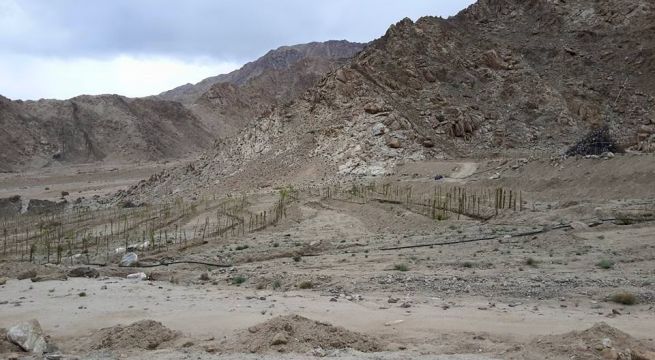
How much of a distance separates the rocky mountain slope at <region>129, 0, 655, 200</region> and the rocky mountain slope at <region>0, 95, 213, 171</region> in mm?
35120

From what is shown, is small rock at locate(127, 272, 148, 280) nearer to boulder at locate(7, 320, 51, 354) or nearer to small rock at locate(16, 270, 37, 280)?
small rock at locate(16, 270, 37, 280)

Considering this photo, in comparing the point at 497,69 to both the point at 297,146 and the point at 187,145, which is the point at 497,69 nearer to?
the point at 297,146

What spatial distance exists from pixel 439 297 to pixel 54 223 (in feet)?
63.1

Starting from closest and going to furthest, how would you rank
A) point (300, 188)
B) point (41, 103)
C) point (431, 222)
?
1. point (431, 222)
2. point (300, 188)
3. point (41, 103)

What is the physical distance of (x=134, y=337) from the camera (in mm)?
6883

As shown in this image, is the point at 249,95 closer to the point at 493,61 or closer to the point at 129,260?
the point at 493,61

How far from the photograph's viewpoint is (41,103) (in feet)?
239

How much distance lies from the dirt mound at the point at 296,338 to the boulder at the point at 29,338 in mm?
2135

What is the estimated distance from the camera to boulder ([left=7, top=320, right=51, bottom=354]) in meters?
6.65

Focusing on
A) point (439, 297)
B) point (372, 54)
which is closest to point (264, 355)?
point (439, 297)

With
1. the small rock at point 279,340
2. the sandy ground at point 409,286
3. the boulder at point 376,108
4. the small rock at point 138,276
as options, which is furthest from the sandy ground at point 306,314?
the boulder at point 376,108

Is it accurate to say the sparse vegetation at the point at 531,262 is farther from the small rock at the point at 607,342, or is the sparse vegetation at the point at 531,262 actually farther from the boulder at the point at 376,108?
the boulder at the point at 376,108

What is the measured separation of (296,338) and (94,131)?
7077 centimetres

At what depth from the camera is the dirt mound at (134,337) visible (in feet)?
22.2
